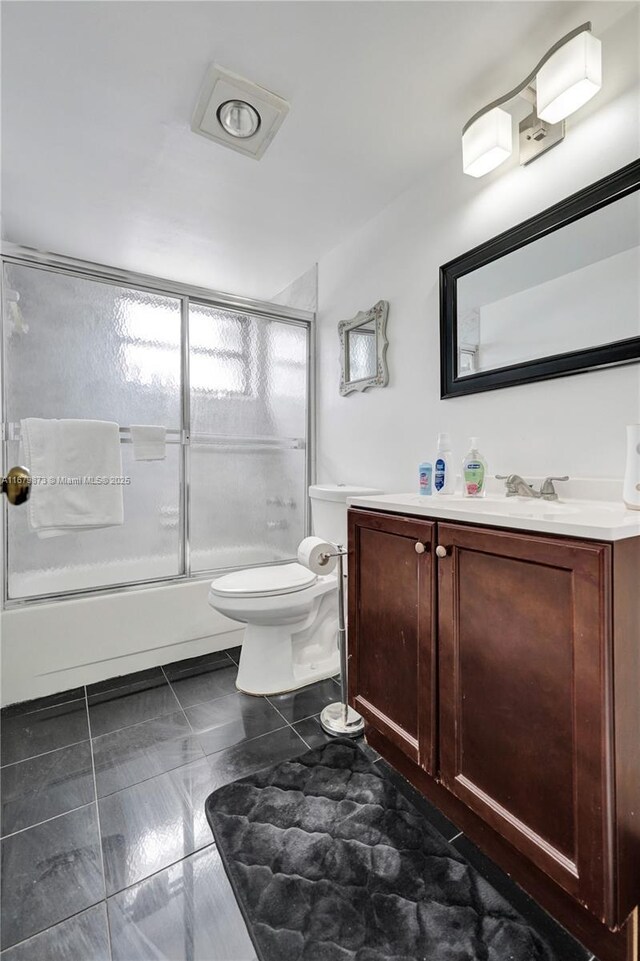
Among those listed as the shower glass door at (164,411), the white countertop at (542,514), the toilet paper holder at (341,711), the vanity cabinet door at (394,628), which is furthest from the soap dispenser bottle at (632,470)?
the shower glass door at (164,411)

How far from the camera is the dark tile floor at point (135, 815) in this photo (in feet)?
2.87

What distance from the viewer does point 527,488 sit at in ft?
4.19

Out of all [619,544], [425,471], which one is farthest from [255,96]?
[619,544]

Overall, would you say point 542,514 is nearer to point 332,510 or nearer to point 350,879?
point 350,879

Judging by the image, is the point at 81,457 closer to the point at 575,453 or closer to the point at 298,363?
the point at 298,363

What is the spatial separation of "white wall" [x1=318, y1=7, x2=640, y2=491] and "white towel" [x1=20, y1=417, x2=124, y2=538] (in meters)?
1.13

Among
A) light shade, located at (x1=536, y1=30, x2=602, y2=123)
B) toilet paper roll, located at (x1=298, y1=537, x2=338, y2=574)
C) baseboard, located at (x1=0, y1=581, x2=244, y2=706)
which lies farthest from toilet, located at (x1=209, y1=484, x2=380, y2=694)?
light shade, located at (x1=536, y1=30, x2=602, y2=123)

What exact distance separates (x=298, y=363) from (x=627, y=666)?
2.17 m

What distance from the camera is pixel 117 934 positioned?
2.86 feet

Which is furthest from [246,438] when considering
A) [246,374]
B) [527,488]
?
[527,488]

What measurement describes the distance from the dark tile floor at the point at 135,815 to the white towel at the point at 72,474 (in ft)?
2.46

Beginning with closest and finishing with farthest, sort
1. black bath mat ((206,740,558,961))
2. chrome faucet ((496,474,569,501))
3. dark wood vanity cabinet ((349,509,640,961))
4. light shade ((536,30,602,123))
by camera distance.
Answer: dark wood vanity cabinet ((349,509,640,961)) < black bath mat ((206,740,558,961)) < light shade ((536,30,602,123)) < chrome faucet ((496,474,569,501))

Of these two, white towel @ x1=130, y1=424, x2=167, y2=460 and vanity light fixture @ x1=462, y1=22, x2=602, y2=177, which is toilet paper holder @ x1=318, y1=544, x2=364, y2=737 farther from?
vanity light fixture @ x1=462, y1=22, x2=602, y2=177

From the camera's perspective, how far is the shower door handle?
0.84 m
